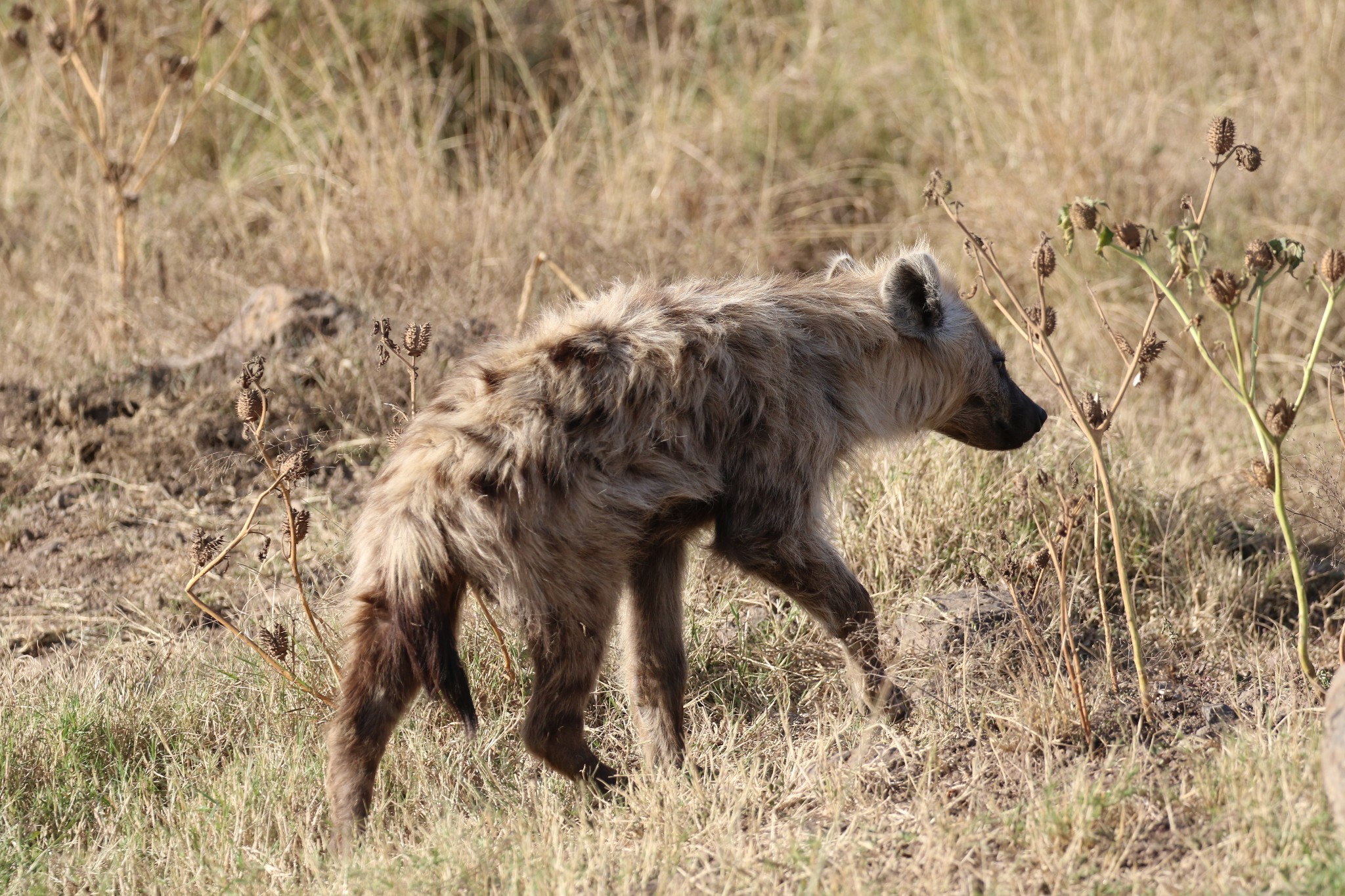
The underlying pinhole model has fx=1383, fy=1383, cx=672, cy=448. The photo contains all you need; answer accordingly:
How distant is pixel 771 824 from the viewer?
3494 mm

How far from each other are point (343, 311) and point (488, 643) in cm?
236

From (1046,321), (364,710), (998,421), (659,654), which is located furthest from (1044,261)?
(364,710)

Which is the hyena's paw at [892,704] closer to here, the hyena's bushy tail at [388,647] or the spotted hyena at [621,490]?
the spotted hyena at [621,490]

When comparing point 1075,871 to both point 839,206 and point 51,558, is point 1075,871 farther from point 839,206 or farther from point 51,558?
point 839,206

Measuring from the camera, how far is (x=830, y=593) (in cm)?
380

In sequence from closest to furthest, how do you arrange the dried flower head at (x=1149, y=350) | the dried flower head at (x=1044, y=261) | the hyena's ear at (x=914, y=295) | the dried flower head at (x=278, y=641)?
the dried flower head at (x=1044, y=261) < the dried flower head at (x=1149, y=350) < the dried flower head at (x=278, y=641) < the hyena's ear at (x=914, y=295)

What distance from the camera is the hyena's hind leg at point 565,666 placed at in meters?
3.35

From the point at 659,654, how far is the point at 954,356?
1391 millimetres

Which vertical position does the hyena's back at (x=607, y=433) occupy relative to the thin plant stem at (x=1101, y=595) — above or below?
above

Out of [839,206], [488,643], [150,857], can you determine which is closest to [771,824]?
[488,643]

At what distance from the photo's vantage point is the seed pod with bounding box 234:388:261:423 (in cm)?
364

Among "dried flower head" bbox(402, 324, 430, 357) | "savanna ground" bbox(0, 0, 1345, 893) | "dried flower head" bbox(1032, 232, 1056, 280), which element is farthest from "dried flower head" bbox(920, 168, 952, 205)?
"dried flower head" bbox(402, 324, 430, 357)

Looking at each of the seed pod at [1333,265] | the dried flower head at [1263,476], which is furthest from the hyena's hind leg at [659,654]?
the seed pod at [1333,265]

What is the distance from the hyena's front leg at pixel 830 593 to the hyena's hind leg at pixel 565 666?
1.48 feet
